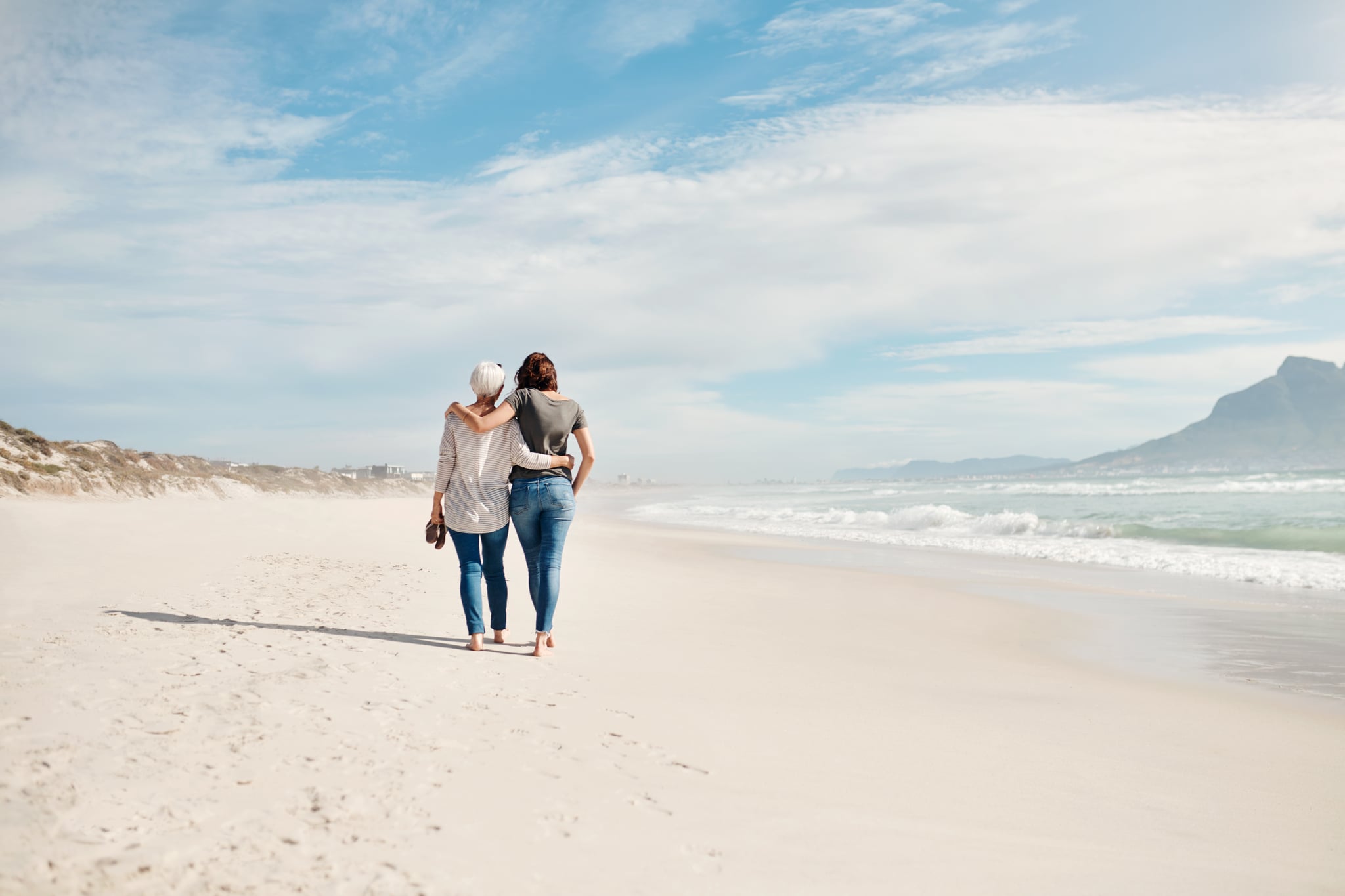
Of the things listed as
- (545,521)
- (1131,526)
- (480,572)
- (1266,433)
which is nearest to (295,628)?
(480,572)

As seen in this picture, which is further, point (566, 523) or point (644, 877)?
point (566, 523)

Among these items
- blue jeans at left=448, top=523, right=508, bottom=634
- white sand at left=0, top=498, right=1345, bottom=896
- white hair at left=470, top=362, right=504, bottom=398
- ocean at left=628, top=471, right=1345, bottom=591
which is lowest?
ocean at left=628, top=471, right=1345, bottom=591

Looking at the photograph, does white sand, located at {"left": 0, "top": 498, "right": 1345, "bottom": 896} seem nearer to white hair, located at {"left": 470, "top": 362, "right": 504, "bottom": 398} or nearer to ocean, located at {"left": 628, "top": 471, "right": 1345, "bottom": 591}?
white hair, located at {"left": 470, "top": 362, "right": 504, "bottom": 398}

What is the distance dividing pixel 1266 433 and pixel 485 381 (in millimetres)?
175780

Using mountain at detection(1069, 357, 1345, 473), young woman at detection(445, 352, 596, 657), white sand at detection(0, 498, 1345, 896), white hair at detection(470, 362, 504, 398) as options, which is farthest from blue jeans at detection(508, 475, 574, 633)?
mountain at detection(1069, 357, 1345, 473)

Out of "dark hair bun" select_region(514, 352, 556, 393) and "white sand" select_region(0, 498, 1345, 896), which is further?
"dark hair bun" select_region(514, 352, 556, 393)

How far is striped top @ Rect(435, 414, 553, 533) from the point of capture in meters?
5.09

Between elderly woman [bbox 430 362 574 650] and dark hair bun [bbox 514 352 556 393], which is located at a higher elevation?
dark hair bun [bbox 514 352 556 393]

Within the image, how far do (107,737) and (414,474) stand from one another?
7879 cm

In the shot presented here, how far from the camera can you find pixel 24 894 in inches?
74.0

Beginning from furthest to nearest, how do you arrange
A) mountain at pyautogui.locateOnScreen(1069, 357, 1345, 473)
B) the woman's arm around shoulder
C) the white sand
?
mountain at pyautogui.locateOnScreen(1069, 357, 1345, 473) < the woman's arm around shoulder < the white sand

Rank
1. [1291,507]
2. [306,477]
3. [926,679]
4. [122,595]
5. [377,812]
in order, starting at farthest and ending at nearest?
1. [306,477]
2. [1291,507]
3. [122,595]
4. [926,679]
5. [377,812]

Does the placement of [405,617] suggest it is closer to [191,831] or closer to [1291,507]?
[191,831]

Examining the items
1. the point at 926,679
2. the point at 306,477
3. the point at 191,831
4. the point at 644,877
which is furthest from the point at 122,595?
the point at 306,477
